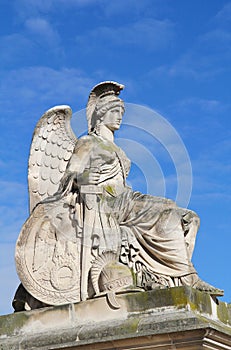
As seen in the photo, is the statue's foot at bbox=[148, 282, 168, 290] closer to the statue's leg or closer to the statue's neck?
the statue's leg

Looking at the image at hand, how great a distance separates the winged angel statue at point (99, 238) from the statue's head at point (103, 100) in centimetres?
38

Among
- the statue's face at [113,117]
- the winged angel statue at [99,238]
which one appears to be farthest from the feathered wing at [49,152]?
the statue's face at [113,117]

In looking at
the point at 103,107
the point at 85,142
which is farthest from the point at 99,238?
the point at 103,107

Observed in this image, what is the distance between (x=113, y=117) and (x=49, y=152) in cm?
114

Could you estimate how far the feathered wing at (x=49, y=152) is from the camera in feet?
43.1

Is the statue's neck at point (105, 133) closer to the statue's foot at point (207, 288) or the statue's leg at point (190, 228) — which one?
the statue's leg at point (190, 228)

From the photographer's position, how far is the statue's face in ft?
42.8

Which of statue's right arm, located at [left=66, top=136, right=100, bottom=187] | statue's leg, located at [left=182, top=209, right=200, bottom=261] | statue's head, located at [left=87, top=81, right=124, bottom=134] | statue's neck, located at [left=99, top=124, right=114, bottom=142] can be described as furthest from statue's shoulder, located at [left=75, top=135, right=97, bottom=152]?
statue's leg, located at [left=182, top=209, right=200, bottom=261]

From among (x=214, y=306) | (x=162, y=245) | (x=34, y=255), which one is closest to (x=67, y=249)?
(x=34, y=255)

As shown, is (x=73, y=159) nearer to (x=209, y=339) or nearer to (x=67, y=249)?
(x=67, y=249)

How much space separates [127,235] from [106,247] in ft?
1.22

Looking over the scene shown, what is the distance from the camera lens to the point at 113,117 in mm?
13062

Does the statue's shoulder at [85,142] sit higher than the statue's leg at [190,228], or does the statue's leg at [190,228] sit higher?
the statue's shoulder at [85,142]

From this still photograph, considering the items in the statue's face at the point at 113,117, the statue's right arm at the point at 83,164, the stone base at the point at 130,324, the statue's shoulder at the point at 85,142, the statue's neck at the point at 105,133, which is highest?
the statue's face at the point at 113,117
